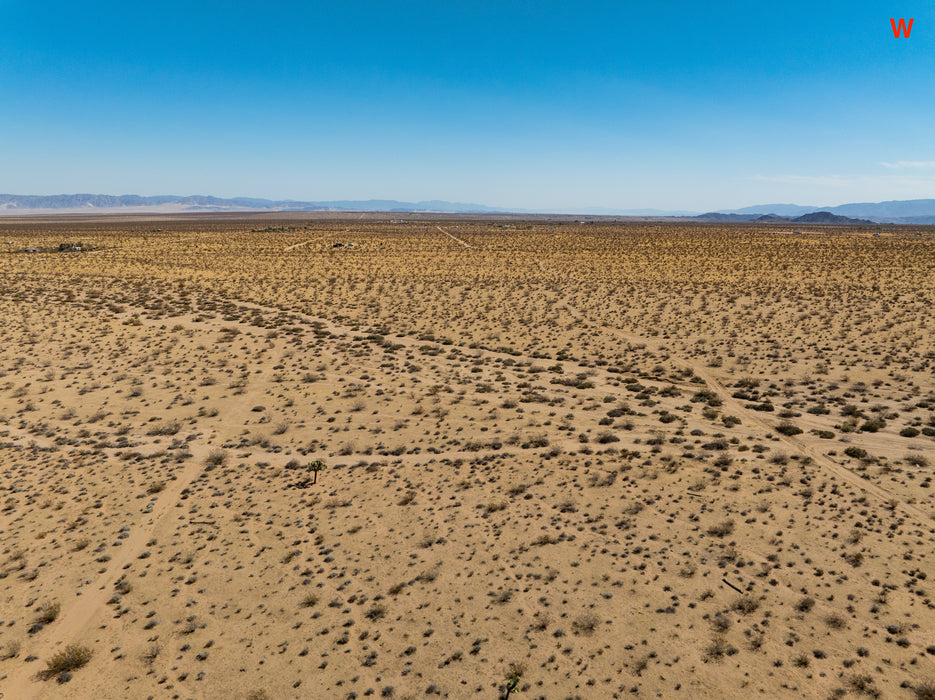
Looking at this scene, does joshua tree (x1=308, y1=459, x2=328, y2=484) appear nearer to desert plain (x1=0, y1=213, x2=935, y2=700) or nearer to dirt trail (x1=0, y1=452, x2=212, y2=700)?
desert plain (x1=0, y1=213, x2=935, y2=700)

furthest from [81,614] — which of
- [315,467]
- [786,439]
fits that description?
[786,439]

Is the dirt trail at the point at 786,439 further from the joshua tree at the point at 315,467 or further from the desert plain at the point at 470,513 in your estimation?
the joshua tree at the point at 315,467

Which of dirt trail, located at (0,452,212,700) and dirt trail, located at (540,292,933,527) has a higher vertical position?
dirt trail, located at (540,292,933,527)

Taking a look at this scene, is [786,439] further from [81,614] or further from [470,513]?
[81,614]

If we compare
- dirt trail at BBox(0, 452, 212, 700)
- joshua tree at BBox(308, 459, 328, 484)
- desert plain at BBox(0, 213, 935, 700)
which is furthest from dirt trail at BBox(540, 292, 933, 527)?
dirt trail at BBox(0, 452, 212, 700)

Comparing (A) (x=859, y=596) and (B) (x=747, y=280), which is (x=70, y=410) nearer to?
(A) (x=859, y=596)
